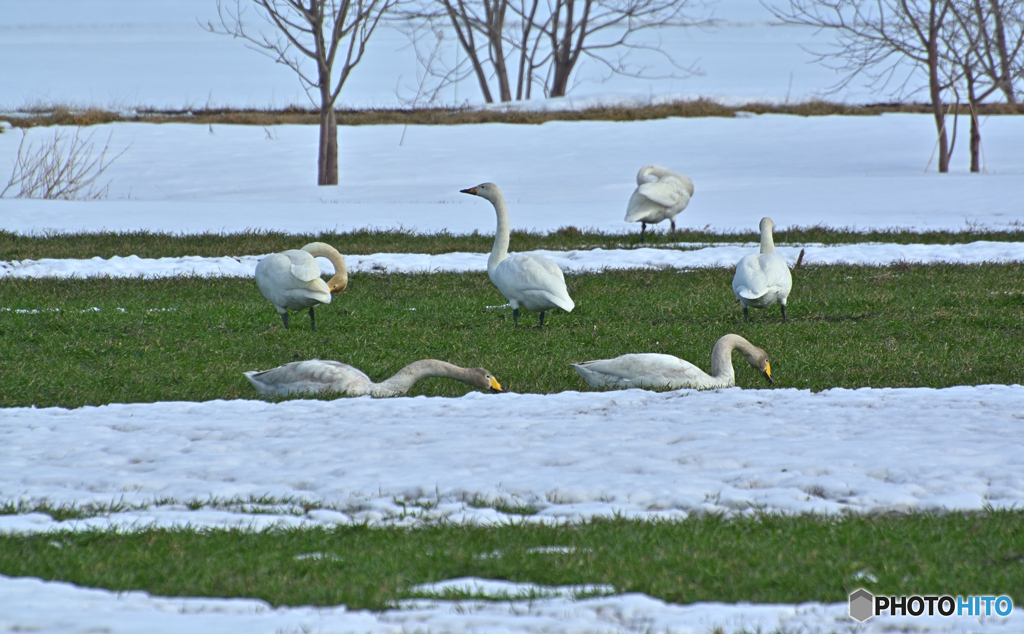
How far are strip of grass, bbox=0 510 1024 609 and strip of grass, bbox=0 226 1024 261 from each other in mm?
13538

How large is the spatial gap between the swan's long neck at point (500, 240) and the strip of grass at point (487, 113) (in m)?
35.2

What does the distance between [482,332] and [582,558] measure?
6.53m

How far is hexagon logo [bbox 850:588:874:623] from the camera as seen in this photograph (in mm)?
3770

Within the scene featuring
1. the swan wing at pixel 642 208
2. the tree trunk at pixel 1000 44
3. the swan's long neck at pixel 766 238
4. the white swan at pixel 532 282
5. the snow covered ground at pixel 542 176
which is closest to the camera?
the white swan at pixel 532 282

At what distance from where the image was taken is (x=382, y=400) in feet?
25.3

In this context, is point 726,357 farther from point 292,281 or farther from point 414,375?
point 292,281

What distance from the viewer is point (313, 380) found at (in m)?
7.93

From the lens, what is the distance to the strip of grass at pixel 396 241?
Result: 17.9 metres

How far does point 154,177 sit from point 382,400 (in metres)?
32.2

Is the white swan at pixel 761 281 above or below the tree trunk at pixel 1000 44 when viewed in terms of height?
below

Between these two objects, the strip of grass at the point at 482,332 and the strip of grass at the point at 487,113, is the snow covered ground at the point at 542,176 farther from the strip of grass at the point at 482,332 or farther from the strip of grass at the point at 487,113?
the strip of grass at the point at 482,332

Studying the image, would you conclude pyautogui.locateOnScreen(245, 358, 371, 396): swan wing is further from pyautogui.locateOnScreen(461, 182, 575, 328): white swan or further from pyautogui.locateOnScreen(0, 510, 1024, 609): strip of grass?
pyautogui.locateOnScreen(0, 510, 1024, 609): strip of grass

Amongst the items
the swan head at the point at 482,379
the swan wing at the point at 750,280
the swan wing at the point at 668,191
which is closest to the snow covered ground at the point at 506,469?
the swan head at the point at 482,379

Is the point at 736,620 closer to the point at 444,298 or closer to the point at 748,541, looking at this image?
the point at 748,541
